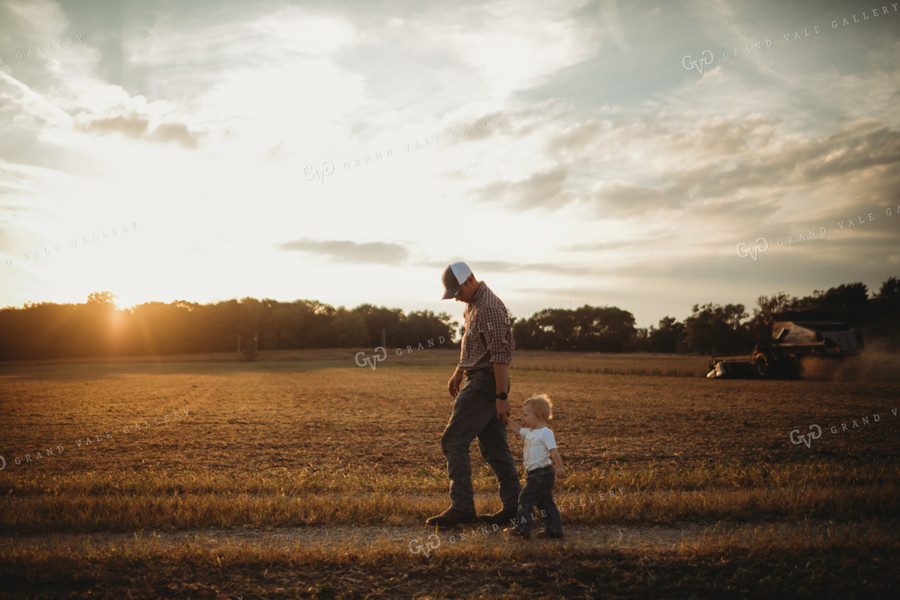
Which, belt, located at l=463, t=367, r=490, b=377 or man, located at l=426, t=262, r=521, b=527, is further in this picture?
belt, located at l=463, t=367, r=490, b=377

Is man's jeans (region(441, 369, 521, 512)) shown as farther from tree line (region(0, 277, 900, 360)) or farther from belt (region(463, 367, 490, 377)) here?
tree line (region(0, 277, 900, 360))

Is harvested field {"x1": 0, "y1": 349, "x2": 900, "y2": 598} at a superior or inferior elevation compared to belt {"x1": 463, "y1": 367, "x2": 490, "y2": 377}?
inferior

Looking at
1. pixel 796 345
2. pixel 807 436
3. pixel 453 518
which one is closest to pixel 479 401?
pixel 453 518

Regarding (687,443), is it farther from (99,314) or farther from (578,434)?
(99,314)

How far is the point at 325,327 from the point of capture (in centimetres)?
10925

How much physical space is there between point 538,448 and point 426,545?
1.45 m

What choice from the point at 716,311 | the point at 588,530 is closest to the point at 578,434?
the point at 588,530

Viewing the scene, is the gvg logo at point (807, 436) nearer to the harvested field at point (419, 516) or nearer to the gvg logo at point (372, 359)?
the harvested field at point (419, 516)

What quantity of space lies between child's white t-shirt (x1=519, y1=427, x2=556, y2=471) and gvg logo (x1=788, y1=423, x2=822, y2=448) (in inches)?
387

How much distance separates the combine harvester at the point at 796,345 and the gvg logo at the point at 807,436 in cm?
1637

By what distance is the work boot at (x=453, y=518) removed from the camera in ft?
18.5

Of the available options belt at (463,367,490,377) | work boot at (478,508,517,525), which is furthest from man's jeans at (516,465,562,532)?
belt at (463,367,490,377)

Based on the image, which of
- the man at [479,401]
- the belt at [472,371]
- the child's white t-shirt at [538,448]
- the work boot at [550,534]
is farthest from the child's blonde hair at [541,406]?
the work boot at [550,534]

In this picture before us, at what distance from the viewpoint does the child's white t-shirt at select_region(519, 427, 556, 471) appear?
5.31 meters
